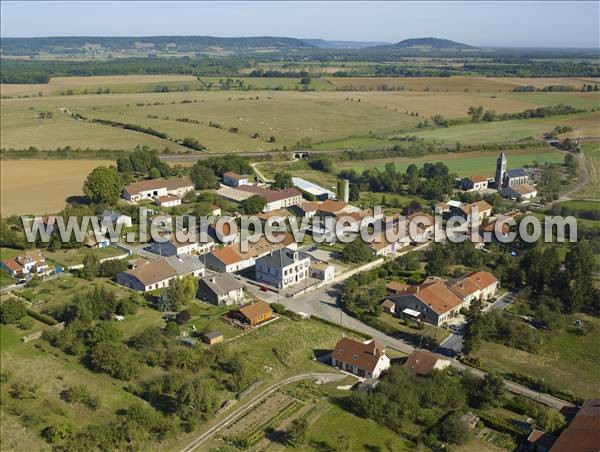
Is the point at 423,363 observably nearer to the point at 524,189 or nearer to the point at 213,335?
the point at 213,335

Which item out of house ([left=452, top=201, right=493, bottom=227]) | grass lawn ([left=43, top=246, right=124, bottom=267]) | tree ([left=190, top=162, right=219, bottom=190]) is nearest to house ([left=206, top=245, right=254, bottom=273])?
grass lawn ([left=43, top=246, right=124, bottom=267])

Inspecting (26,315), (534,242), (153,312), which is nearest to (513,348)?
(534,242)

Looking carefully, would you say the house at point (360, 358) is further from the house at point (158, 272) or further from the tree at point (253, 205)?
the tree at point (253, 205)

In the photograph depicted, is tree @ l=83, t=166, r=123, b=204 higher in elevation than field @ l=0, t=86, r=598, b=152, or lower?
lower

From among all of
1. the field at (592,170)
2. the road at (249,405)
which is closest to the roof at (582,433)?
the road at (249,405)

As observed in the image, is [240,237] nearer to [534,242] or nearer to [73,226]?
[73,226]

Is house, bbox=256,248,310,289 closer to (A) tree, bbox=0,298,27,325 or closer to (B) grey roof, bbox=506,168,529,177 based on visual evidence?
(A) tree, bbox=0,298,27,325
